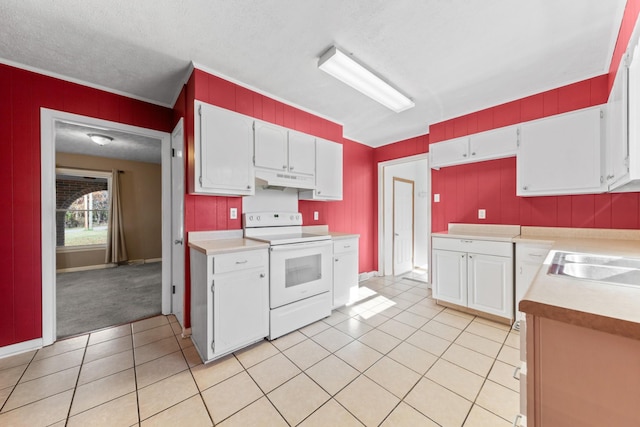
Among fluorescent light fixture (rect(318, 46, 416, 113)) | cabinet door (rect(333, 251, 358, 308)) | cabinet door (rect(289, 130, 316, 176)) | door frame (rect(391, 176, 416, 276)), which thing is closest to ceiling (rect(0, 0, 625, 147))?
fluorescent light fixture (rect(318, 46, 416, 113))

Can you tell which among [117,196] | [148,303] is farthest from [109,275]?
[148,303]

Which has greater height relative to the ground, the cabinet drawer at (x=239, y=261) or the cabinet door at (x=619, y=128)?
the cabinet door at (x=619, y=128)

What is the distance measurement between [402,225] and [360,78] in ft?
10.0

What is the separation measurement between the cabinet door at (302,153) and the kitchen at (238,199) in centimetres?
18

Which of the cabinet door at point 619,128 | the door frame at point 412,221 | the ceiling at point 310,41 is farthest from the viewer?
the door frame at point 412,221

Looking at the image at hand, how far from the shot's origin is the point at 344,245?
2998 mm

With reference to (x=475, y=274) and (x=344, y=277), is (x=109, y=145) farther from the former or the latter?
(x=475, y=274)

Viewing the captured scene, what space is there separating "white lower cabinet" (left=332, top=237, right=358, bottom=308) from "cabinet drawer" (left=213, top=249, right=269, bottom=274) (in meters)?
1.00

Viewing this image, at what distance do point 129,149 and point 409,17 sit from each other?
5309 millimetres

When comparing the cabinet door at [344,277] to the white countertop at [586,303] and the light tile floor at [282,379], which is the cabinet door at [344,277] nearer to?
the light tile floor at [282,379]

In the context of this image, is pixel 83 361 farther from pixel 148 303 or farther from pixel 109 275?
pixel 109 275

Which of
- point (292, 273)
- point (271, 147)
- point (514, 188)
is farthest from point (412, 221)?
point (271, 147)

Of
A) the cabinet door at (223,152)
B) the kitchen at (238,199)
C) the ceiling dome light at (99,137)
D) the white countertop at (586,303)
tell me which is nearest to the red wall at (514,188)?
the kitchen at (238,199)

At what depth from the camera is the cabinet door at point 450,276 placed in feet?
9.14
